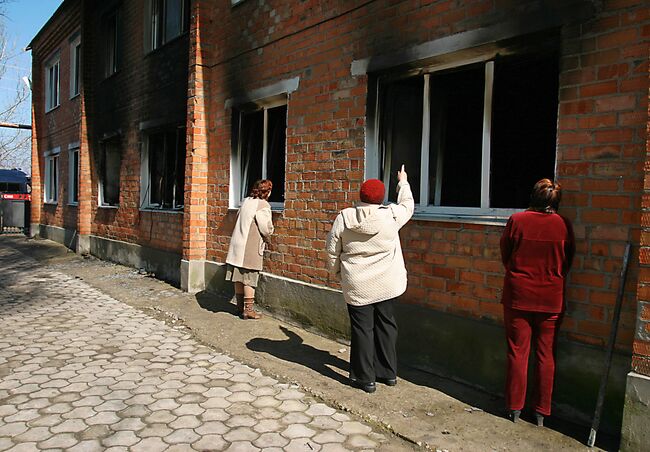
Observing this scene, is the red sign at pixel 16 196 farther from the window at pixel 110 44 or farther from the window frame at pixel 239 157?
the window frame at pixel 239 157

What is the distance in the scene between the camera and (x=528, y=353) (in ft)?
11.8

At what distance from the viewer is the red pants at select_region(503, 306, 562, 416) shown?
3525 millimetres

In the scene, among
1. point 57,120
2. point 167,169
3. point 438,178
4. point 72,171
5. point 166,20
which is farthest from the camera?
point 57,120

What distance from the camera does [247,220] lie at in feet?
21.4

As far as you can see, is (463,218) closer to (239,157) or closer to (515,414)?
(515,414)

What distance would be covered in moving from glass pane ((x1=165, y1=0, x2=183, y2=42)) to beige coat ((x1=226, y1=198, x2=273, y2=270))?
4.88 m

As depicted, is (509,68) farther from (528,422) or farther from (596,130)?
(528,422)

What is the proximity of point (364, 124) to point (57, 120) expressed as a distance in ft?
46.6

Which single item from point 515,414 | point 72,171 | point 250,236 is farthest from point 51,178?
point 515,414

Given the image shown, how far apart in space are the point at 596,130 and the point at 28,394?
15.2 ft

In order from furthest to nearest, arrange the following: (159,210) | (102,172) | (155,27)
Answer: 1. (102,172)
2. (155,27)
3. (159,210)

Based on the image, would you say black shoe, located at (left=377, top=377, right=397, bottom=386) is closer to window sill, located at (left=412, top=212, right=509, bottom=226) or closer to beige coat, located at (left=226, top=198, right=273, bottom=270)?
window sill, located at (left=412, top=212, right=509, bottom=226)

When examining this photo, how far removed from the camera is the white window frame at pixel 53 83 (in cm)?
1651

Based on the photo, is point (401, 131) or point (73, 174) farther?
point (73, 174)
